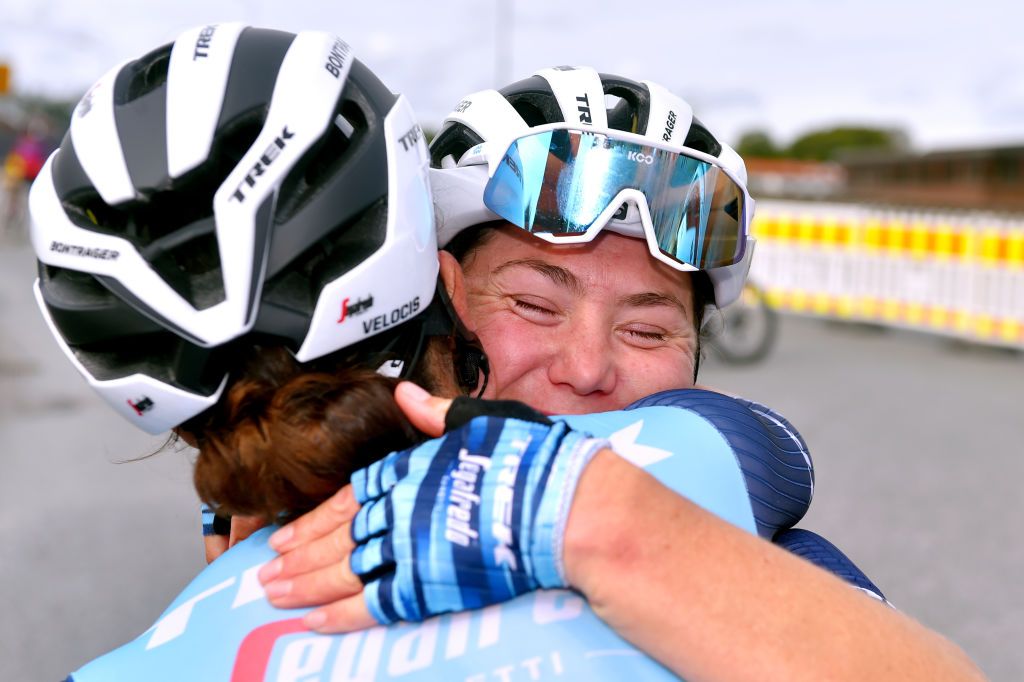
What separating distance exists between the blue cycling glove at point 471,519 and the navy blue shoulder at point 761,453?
29 cm

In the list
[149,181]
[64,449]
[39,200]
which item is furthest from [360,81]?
[64,449]

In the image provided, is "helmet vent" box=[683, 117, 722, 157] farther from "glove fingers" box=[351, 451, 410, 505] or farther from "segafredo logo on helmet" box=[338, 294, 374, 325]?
"glove fingers" box=[351, 451, 410, 505]

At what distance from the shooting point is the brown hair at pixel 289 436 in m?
1.38

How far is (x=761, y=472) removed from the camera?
1.48 m

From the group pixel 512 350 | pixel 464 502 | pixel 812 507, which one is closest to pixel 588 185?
pixel 512 350

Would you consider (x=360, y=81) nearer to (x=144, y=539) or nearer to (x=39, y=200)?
(x=39, y=200)

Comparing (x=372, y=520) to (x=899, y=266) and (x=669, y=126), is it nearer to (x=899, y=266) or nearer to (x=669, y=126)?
(x=669, y=126)

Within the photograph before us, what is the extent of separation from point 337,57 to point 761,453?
0.93m

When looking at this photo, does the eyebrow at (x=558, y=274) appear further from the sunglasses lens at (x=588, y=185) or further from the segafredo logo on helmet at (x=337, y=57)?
the segafredo logo on helmet at (x=337, y=57)

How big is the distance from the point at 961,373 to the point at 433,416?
1226 centimetres

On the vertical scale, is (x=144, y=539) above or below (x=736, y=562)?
→ below

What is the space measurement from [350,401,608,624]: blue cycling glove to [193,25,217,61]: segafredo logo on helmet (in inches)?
28.6

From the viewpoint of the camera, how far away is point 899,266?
15391mm

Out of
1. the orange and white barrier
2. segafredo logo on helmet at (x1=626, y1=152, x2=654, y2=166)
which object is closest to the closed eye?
segafredo logo on helmet at (x1=626, y1=152, x2=654, y2=166)
